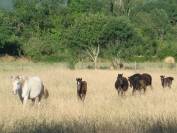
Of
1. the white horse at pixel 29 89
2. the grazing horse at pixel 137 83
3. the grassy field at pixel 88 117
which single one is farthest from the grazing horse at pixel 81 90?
the grazing horse at pixel 137 83

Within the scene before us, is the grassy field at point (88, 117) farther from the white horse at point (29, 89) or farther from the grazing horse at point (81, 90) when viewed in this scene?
the grazing horse at point (81, 90)

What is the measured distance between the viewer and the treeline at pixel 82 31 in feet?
178

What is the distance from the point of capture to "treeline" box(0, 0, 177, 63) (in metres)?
54.2

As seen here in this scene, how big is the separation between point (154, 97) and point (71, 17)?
64152 mm

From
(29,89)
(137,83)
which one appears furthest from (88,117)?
(137,83)

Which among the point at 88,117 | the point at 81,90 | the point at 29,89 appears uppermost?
the point at 29,89

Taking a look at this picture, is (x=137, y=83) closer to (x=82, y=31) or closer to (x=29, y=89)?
(x=29, y=89)

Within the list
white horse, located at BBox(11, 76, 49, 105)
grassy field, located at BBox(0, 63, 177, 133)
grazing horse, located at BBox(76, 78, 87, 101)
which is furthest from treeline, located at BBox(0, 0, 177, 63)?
white horse, located at BBox(11, 76, 49, 105)

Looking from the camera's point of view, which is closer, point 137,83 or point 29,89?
point 29,89

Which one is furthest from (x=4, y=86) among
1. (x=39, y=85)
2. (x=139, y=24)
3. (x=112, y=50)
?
(x=139, y=24)

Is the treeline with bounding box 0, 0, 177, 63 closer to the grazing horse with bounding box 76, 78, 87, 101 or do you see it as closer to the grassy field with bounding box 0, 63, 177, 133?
the grassy field with bounding box 0, 63, 177, 133

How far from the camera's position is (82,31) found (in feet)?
178

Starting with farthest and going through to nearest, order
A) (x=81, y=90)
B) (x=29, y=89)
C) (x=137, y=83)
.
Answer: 1. (x=137, y=83)
2. (x=81, y=90)
3. (x=29, y=89)

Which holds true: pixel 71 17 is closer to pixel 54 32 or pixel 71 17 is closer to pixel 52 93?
pixel 54 32
